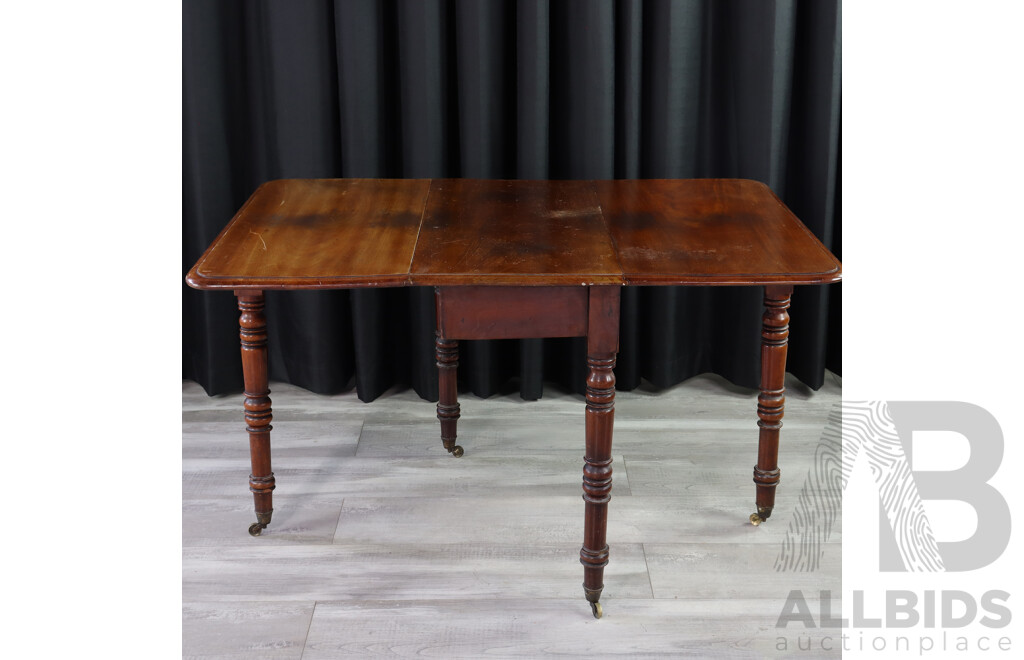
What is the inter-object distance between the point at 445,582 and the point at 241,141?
131cm

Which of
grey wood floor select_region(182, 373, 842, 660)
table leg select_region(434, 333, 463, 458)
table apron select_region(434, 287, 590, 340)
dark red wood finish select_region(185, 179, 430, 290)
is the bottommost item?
grey wood floor select_region(182, 373, 842, 660)

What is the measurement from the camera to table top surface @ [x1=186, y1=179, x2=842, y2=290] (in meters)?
1.66

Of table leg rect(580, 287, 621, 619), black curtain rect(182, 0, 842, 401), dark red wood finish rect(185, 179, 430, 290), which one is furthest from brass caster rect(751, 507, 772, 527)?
dark red wood finish rect(185, 179, 430, 290)

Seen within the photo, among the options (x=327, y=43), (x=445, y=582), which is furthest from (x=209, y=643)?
(x=327, y=43)

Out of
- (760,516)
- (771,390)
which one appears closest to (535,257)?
(771,390)

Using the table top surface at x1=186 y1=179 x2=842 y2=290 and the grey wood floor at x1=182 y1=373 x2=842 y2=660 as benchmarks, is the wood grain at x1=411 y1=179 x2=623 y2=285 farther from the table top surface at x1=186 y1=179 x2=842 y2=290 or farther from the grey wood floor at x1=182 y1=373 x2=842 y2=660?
the grey wood floor at x1=182 y1=373 x2=842 y2=660

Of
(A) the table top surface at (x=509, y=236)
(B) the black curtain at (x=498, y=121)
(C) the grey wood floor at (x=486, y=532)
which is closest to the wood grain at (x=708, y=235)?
(A) the table top surface at (x=509, y=236)

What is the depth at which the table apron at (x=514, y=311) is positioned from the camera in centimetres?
167

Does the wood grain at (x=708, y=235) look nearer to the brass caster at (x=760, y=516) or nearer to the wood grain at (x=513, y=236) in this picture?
the wood grain at (x=513, y=236)

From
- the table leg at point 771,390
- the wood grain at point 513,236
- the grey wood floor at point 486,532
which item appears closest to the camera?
the wood grain at point 513,236

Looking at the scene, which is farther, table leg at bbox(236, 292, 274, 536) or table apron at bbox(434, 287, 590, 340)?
table leg at bbox(236, 292, 274, 536)

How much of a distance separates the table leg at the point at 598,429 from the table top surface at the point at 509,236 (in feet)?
0.23

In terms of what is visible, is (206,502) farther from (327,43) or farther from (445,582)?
(327,43)

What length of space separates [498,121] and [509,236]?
72 cm
